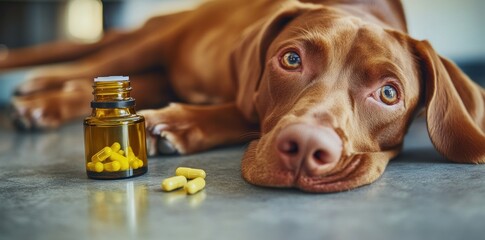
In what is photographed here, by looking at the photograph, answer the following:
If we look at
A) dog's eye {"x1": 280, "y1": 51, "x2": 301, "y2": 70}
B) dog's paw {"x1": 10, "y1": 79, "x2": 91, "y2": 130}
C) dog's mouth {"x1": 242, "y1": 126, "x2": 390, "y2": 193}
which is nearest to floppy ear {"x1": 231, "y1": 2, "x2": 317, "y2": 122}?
dog's eye {"x1": 280, "y1": 51, "x2": 301, "y2": 70}

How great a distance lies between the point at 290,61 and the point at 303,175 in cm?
62

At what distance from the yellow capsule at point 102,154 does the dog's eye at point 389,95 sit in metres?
1.00

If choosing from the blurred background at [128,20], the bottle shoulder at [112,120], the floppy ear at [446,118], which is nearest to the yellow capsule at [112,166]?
the bottle shoulder at [112,120]

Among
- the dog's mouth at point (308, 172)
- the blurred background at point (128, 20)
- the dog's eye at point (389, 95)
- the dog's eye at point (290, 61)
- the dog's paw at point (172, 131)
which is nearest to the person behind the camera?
the dog's mouth at point (308, 172)

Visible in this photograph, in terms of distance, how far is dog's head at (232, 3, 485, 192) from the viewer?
218 cm

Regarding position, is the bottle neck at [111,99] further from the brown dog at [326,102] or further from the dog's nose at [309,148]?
the dog's nose at [309,148]

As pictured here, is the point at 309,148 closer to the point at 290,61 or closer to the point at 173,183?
the point at 173,183

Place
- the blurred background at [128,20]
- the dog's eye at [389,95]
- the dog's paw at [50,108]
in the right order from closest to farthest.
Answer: the dog's eye at [389,95], the dog's paw at [50,108], the blurred background at [128,20]

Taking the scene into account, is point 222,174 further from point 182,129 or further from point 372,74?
point 372,74

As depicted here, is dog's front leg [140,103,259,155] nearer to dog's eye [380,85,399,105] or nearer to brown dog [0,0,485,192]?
brown dog [0,0,485,192]

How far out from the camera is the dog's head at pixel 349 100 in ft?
7.14

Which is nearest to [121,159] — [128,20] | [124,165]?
[124,165]

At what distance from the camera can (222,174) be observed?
8.28 ft

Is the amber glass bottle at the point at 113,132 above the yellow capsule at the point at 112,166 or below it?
above
